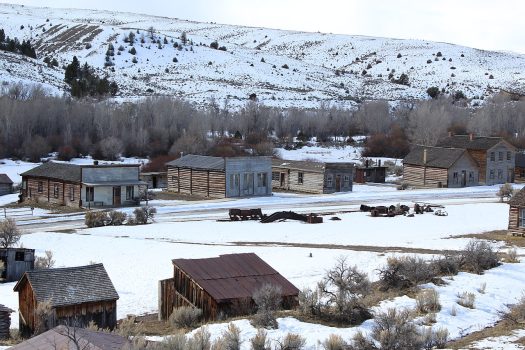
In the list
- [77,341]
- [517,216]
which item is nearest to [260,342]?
[77,341]

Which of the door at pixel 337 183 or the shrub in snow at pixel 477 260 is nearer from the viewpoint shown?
the shrub in snow at pixel 477 260

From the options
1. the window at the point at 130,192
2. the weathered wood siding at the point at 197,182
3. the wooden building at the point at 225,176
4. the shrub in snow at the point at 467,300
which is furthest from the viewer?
the weathered wood siding at the point at 197,182

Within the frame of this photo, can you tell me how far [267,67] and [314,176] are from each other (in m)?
85.0

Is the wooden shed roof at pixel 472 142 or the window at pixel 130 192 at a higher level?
the wooden shed roof at pixel 472 142

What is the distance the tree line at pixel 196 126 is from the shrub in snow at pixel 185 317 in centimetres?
5258

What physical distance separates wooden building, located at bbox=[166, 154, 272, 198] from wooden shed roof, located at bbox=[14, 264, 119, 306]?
3150 cm

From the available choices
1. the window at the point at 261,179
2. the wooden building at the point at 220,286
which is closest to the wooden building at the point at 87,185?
the window at the point at 261,179

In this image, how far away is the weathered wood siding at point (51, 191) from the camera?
46375 millimetres

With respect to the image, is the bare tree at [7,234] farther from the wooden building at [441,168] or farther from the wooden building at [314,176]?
the wooden building at [441,168]

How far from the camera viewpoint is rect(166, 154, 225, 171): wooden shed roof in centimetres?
5123

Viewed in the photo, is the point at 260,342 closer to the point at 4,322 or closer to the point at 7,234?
the point at 4,322

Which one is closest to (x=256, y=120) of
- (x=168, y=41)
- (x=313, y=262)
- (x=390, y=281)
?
(x=168, y=41)

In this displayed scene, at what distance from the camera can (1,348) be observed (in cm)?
1570

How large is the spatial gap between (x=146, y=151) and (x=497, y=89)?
79.6 m
